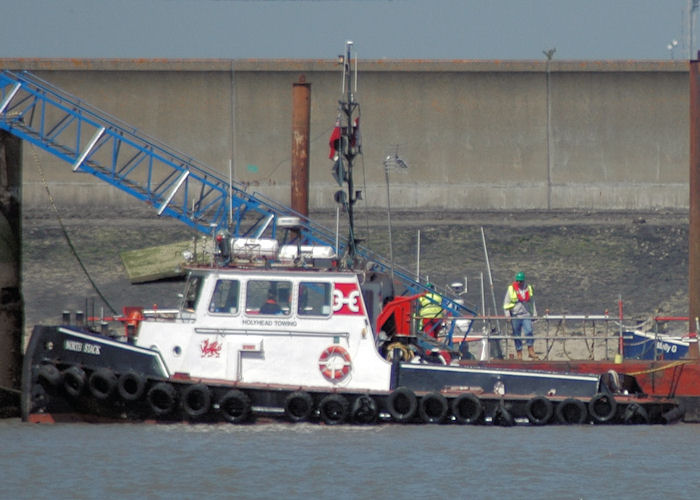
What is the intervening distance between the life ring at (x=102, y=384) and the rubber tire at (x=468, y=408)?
398cm

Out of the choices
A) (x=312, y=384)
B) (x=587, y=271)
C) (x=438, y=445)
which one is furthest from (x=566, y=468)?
(x=587, y=271)

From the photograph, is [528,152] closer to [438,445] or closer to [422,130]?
[422,130]

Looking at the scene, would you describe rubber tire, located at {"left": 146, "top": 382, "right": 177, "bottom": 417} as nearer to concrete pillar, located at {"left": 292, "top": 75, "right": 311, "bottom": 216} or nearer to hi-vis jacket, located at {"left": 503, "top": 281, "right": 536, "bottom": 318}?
hi-vis jacket, located at {"left": 503, "top": 281, "right": 536, "bottom": 318}

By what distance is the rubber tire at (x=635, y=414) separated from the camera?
58.1 ft

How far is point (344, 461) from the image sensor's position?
53.0 ft

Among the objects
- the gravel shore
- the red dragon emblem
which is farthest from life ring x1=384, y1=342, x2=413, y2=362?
the gravel shore

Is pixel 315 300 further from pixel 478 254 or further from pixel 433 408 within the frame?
pixel 478 254

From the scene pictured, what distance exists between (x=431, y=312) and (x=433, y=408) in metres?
4.27

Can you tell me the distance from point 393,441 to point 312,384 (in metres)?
1.27

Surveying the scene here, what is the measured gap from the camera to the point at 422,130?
31922 mm

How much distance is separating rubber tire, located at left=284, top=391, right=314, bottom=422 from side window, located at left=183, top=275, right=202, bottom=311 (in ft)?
5.37

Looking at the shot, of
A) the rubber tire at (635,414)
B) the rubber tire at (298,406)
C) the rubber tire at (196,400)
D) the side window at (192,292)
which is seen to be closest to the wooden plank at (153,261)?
the side window at (192,292)

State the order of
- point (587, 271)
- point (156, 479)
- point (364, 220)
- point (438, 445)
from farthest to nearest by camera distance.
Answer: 1. point (364, 220)
2. point (587, 271)
3. point (438, 445)
4. point (156, 479)

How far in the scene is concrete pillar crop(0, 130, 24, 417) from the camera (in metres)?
18.7
